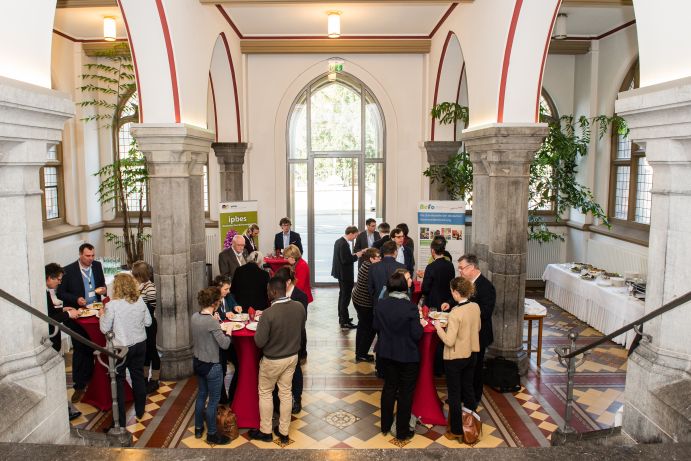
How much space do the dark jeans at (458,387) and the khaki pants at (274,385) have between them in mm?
1433

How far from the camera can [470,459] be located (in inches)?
118

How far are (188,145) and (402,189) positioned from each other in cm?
620

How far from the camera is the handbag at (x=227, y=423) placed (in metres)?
5.36

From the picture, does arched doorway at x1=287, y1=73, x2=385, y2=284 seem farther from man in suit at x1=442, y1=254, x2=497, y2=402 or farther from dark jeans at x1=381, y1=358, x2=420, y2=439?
dark jeans at x1=381, y1=358, x2=420, y2=439

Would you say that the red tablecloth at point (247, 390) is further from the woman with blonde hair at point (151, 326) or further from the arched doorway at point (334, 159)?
the arched doorway at point (334, 159)

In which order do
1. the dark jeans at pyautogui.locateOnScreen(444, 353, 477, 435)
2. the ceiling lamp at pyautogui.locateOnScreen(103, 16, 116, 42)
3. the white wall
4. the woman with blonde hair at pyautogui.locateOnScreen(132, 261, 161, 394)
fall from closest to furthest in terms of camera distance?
the dark jeans at pyautogui.locateOnScreen(444, 353, 477, 435), the woman with blonde hair at pyautogui.locateOnScreen(132, 261, 161, 394), the ceiling lamp at pyautogui.locateOnScreen(103, 16, 116, 42), the white wall

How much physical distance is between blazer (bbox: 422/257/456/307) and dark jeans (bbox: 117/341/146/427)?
307 centimetres

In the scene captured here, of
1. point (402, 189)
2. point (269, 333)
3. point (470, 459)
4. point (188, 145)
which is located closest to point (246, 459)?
point (470, 459)

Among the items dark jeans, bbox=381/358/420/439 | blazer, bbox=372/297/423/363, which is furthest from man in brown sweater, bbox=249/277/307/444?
dark jeans, bbox=381/358/420/439

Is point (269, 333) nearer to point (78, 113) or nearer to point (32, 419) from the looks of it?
point (32, 419)

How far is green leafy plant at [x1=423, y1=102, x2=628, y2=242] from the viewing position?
A: 31.8 feet

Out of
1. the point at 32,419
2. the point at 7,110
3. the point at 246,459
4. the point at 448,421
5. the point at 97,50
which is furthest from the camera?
the point at 97,50

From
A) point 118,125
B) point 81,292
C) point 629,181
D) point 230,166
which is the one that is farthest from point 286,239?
point 629,181

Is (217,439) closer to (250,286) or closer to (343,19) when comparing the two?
(250,286)
